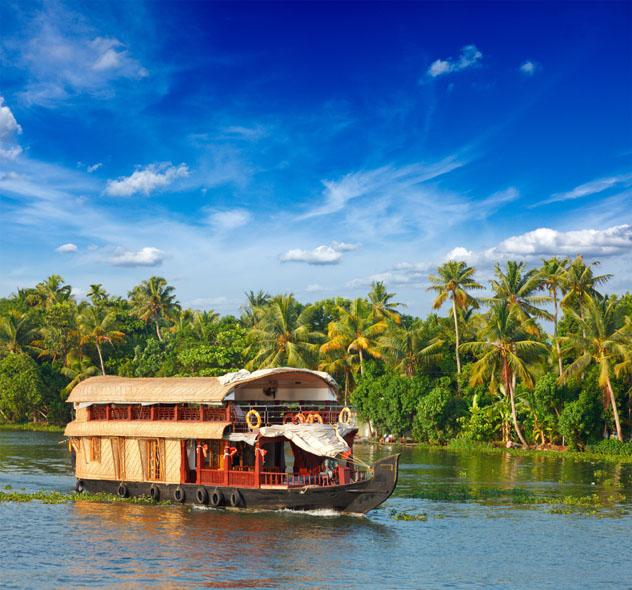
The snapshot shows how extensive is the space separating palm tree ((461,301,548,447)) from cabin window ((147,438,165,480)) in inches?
927

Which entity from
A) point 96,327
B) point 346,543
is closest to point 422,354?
point 96,327

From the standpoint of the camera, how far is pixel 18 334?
218ft

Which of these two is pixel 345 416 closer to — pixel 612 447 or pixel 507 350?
pixel 612 447

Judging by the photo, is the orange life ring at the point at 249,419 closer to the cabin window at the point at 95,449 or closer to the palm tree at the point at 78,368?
the cabin window at the point at 95,449

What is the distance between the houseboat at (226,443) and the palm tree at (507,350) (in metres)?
19.3

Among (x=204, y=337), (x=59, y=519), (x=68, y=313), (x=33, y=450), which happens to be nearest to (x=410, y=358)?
(x=204, y=337)

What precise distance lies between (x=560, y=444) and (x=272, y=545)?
2809cm

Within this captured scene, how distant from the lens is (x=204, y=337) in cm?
6378

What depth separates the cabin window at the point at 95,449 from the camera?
28.7m

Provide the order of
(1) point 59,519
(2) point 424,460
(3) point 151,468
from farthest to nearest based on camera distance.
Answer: (2) point 424,460 → (3) point 151,468 → (1) point 59,519

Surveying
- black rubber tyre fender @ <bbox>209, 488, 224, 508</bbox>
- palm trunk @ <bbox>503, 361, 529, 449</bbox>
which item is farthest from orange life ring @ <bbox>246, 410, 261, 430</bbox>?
palm trunk @ <bbox>503, 361, 529, 449</bbox>

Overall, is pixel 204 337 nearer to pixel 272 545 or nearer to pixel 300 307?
pixel 300 307

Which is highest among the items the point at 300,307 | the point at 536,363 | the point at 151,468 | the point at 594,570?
the point at 300,307

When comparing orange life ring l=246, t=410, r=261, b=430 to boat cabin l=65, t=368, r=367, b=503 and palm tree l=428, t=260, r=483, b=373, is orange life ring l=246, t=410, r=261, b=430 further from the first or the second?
palm tree l=428, t=260, r=483, b=373
